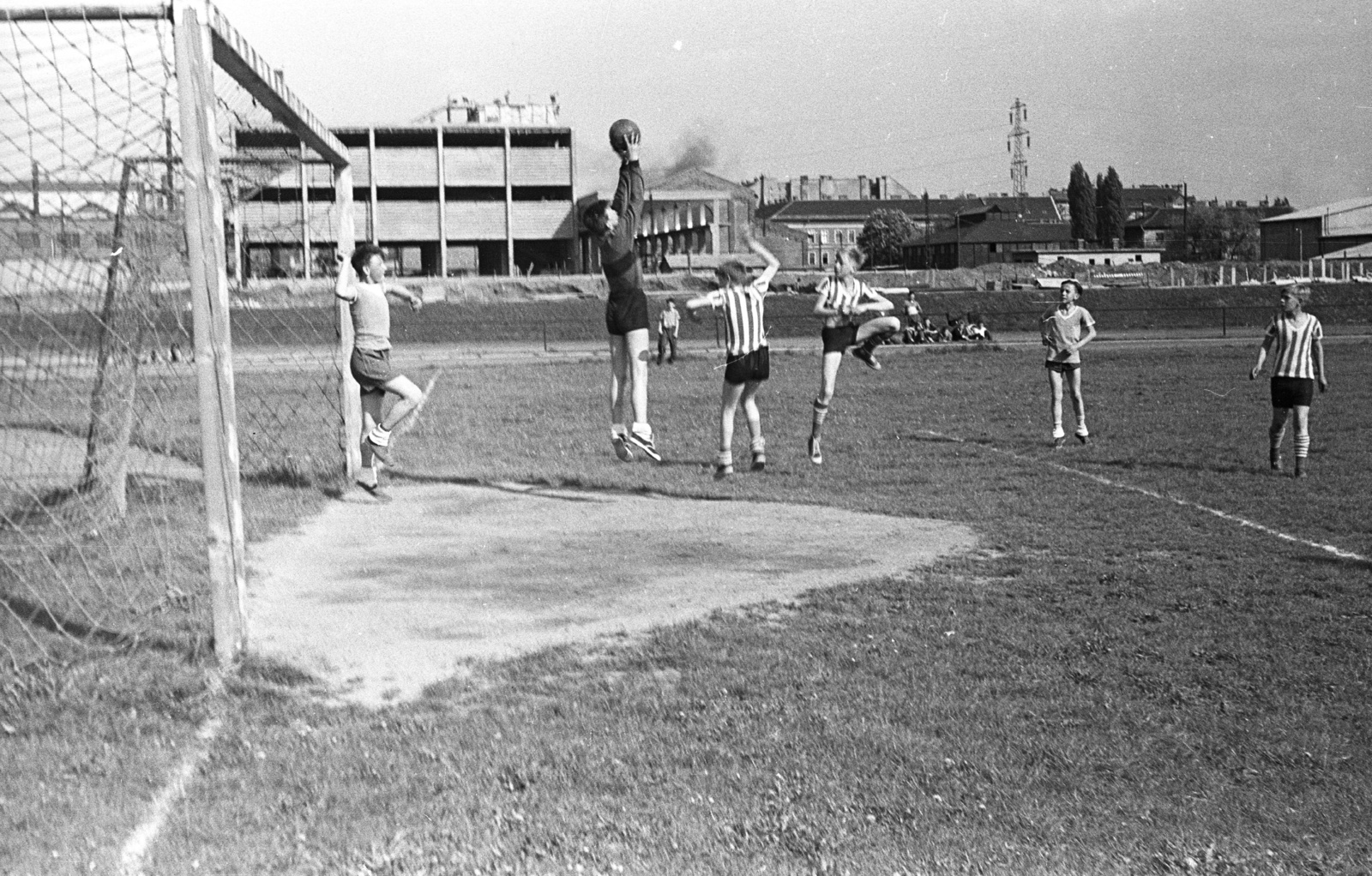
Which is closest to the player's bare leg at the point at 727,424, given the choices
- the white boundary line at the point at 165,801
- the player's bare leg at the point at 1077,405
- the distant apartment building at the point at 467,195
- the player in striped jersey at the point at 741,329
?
the player in striped jersey at the point at 741,329

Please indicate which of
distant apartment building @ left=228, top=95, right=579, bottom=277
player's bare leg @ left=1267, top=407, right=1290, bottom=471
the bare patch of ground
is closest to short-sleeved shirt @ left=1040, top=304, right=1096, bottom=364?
player's bare leg @ left=1267, top=407, right=1290, bottom=471

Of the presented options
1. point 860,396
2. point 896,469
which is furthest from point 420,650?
point 860,396

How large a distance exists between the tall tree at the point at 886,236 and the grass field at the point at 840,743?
333ft

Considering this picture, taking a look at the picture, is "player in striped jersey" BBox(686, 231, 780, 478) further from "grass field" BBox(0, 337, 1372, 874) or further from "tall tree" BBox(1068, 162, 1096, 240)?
"tall tree" BBox(1068, 162, 1096, 240)

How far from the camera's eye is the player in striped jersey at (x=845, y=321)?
46.1 ft

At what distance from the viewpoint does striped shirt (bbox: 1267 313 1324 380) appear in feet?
46.8

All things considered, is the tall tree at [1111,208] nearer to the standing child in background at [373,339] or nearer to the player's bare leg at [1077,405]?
the player's bare leg at [1077,405]

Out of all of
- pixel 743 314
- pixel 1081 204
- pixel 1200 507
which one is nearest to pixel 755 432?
pixel 743 314

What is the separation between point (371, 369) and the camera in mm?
11836

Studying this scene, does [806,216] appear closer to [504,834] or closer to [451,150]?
[451,150]

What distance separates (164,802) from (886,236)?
354ft

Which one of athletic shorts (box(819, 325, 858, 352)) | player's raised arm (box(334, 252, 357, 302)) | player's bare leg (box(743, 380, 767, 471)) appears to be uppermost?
player's raised arm (box(334, 252, 357, 302))

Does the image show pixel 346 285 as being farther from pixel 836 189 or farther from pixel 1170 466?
pixel 836 189

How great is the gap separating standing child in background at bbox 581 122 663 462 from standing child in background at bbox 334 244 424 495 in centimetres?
183
